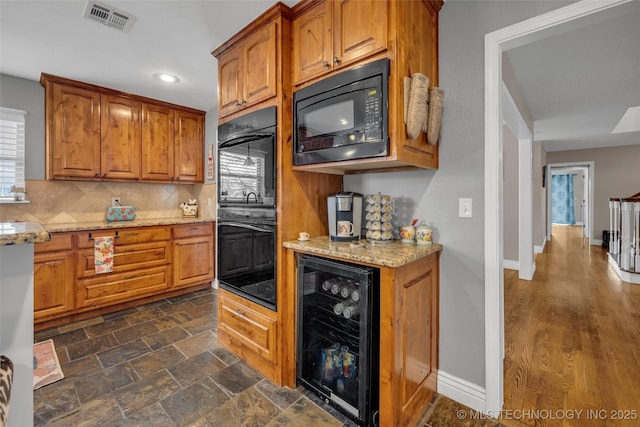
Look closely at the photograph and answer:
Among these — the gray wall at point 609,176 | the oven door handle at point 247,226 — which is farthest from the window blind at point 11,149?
the gray wall at point 609,176

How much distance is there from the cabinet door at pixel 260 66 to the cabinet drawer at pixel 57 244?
225cm

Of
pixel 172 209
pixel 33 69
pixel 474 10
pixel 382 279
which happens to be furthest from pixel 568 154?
pixel 33 69

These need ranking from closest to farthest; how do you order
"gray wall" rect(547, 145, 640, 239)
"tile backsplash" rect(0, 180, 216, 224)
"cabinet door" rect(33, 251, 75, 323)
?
"cabinet door" rect(33, 251, 75, 323) < "tile backsplash" rect(0, 180, 216, 224) < "gray wall" rect(547, 145, 640, 239)

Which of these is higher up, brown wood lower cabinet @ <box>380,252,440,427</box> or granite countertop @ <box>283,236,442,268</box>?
granite countertop @ <box>283,236,442,268</box>

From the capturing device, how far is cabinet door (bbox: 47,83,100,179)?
2967mm

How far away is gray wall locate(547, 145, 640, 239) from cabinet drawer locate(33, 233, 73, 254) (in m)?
10.4

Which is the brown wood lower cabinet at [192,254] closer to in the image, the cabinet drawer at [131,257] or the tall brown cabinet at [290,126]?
the cabinet drawer at [131,257]

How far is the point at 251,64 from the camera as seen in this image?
6.83 ft

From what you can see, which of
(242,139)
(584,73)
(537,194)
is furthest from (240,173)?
(537,194)

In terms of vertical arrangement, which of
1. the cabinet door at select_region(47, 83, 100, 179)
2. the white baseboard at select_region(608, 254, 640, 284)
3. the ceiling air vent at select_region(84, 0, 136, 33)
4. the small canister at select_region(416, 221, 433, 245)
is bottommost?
the white baseboard at select_region(608, 254, 640, 284)

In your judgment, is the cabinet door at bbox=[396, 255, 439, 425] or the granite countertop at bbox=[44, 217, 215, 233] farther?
the granite countertop at bbox=[44, 217, 215, 233]

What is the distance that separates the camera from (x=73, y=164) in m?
3.09

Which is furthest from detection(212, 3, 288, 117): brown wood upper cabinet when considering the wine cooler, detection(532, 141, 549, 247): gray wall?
detection(532, 141, 549, 247): gray wall

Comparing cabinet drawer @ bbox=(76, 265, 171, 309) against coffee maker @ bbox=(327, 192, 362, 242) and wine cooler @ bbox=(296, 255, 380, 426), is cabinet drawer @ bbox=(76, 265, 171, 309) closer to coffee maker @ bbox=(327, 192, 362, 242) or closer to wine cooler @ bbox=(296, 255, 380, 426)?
wine cooler @ bbox=(296, 255, 380, 426)
